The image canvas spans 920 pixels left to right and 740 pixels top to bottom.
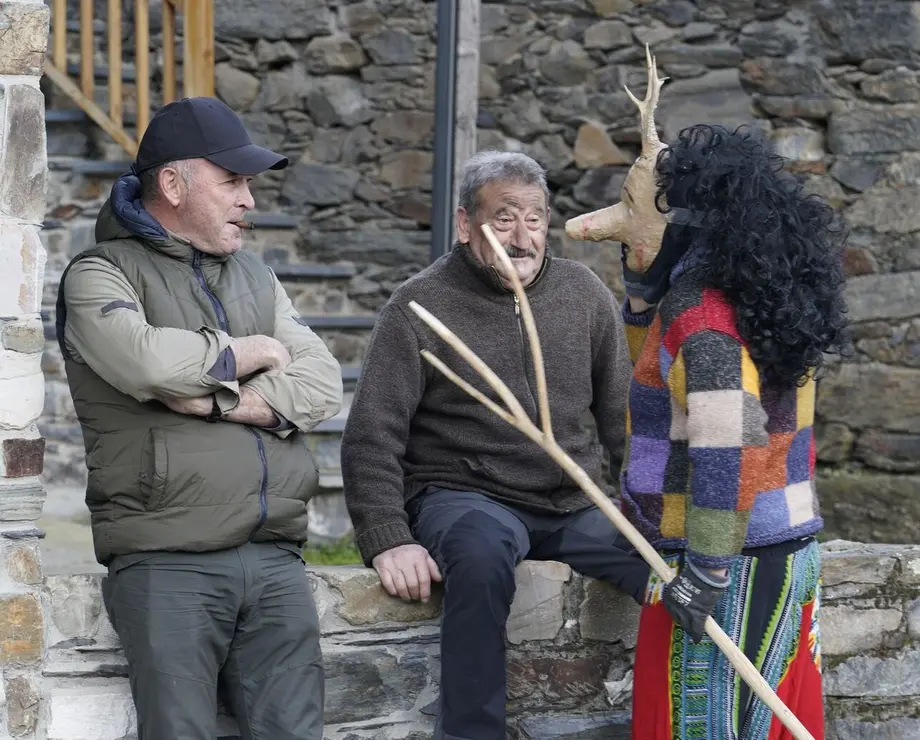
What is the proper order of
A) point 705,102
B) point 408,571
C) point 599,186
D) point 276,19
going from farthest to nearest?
point 276,19
point 599,186
point 705,102
point 408,571

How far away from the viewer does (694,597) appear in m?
2.22

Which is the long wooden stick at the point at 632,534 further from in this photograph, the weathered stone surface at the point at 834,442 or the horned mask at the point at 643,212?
the weathered stone surface at the point at 834,442

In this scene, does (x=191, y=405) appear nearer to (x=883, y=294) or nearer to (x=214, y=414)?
(x=214, y=414)

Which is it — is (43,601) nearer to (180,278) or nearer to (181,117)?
(180,278)

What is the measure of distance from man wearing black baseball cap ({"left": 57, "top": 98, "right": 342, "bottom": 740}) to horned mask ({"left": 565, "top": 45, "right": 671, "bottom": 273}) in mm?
636

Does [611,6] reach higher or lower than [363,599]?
higher

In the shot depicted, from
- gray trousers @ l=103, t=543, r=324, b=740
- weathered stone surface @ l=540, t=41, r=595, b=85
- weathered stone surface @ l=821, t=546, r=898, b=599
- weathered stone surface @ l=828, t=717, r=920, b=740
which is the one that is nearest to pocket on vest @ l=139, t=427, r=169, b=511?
gray trousers @ l=103, t=543, r=324, b=740

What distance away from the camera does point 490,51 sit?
5.76m

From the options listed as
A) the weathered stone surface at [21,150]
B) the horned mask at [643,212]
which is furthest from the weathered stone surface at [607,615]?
the weathered stone surface at [21,150]

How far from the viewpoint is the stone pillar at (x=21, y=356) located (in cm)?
246

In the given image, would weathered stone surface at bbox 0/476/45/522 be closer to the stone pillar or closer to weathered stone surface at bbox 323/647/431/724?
the stone pillar

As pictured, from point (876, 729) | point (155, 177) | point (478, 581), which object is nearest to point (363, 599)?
point (478, 581)

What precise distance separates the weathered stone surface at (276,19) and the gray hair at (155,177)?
141 inches

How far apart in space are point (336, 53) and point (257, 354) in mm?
3814
